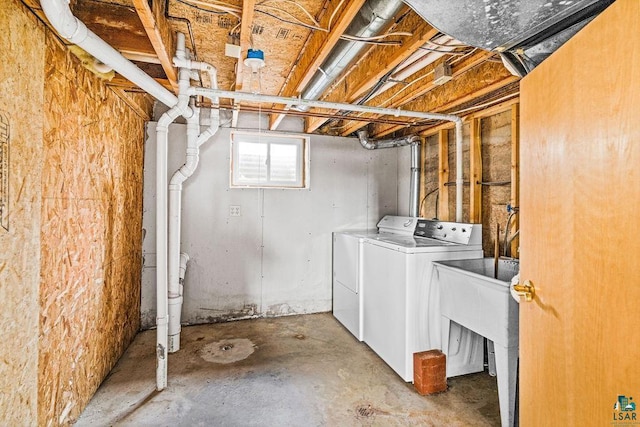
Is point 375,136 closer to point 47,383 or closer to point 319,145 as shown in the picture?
point 319,145

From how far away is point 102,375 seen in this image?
2174 mm

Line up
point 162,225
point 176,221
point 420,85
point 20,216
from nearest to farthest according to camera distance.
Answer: point 20,216 → point 162,225 → point 420,85 → point 176,221

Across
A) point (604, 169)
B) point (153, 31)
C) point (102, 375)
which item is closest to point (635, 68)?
point (604, 169)

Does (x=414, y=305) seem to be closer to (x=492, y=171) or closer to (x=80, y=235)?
(x=492, y=171)

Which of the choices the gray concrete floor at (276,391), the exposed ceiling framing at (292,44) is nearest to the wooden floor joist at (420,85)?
the exposed ceiling framing at (292,44)

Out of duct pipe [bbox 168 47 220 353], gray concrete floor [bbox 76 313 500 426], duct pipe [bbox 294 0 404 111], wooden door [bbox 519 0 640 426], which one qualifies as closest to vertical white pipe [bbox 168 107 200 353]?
duct pipe [bbox 168 47 220 353]

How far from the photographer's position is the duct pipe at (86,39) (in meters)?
1.19

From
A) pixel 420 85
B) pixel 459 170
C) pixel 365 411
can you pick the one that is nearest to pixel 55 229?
pixel 365 411

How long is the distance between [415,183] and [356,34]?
7.21 ft

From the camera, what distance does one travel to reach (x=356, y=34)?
150 centimetres

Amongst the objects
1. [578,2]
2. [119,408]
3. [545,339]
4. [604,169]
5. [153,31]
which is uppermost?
[153,31]

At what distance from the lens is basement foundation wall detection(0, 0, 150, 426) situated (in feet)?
4.07

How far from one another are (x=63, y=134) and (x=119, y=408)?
5.29 ft

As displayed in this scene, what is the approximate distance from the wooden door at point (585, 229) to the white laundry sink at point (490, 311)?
566mm
